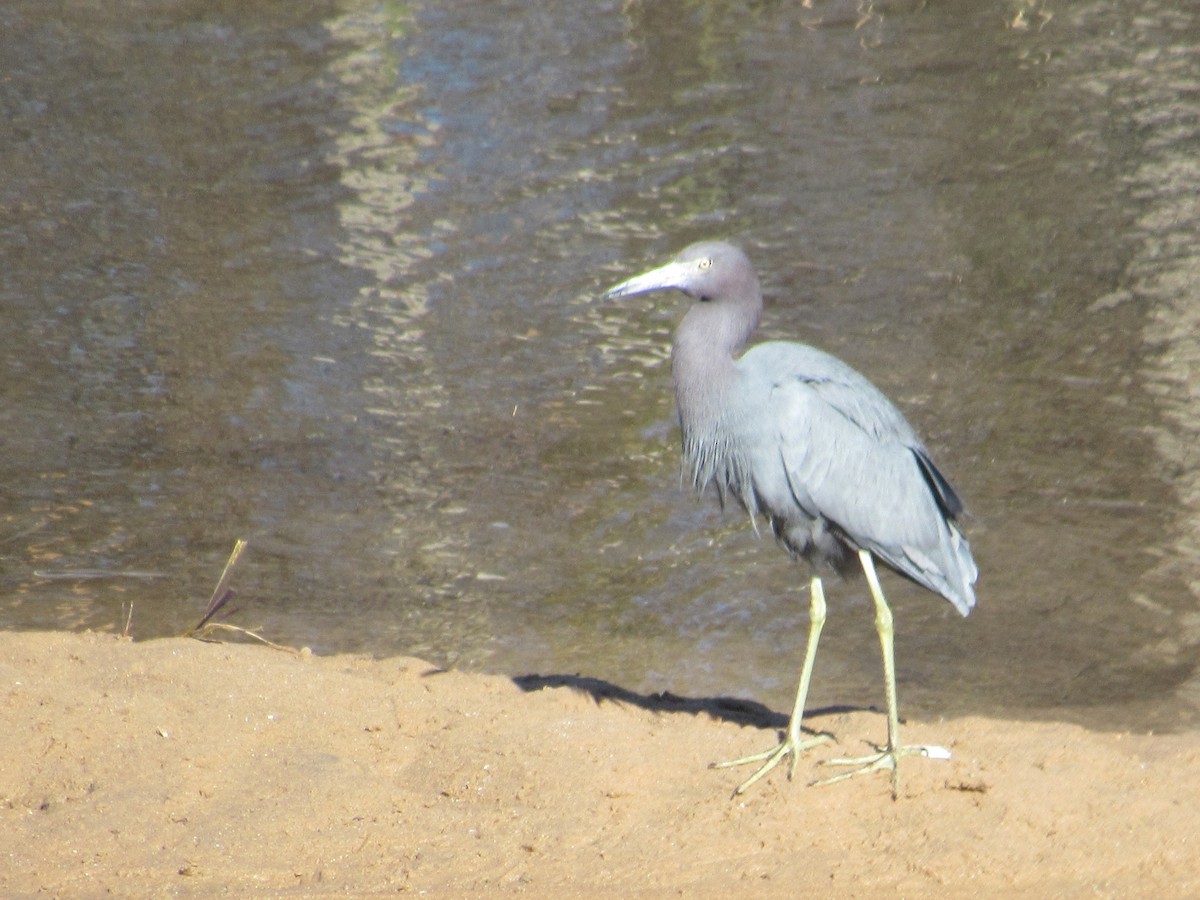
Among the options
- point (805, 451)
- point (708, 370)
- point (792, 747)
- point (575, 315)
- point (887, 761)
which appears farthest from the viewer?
point (575, 315)

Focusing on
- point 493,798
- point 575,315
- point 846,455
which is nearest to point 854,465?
point 846,455

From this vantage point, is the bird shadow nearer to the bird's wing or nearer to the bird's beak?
the bird's wing

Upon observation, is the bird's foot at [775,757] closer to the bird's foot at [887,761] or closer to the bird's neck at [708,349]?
the bird's foot at [887,761]

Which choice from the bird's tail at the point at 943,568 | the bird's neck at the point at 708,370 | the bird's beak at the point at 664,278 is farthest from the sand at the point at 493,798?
the bird's beak at the point at 664,278

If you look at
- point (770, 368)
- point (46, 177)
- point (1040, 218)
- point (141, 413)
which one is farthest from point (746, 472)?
point (46, 177)

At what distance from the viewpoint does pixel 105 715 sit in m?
4.91

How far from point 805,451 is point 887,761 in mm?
1086

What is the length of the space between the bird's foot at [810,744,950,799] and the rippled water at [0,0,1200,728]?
4.47 ft

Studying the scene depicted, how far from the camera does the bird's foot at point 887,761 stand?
4.73m

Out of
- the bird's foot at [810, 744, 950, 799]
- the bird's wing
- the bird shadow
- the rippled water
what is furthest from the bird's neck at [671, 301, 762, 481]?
the rippled water

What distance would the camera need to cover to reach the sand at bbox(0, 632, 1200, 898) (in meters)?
4.18

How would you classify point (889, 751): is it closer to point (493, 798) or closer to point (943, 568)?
point (943, 568)

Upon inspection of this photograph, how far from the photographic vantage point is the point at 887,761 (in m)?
4.79

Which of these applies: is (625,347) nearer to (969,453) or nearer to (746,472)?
(969,453)
